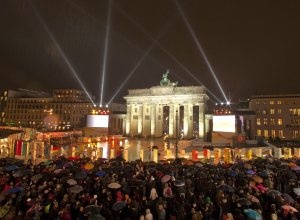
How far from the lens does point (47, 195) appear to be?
1234 cm

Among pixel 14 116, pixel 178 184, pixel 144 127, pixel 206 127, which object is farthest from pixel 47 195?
pixel 14 116

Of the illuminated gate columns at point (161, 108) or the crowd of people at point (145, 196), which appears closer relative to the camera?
the crowd of people at point (145, 196)

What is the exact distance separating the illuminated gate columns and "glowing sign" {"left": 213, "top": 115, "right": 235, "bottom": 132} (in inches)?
1149

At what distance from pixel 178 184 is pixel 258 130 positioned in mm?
74059

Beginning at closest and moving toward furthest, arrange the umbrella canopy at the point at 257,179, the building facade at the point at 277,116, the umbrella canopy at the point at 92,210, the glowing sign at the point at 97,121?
the umbrella canopy at the point at 92,210 → the umbrella canopy at the point at 257,179 → the glowing sign at the point at 97,121 → the building facade at the point at 277,116

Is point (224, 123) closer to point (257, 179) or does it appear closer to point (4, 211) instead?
point (257, 179)

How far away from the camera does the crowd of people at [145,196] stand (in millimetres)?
10516

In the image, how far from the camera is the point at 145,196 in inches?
540

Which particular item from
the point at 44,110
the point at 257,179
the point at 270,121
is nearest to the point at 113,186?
the point at 257,179

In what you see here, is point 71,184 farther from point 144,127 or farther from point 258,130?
point 258,130

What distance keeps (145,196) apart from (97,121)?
1518 inches

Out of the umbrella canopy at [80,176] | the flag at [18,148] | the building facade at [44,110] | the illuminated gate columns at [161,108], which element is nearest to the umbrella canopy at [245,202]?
the umbrella canopy at [80,176]

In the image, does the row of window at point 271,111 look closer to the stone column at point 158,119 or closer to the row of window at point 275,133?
the row of window at point 275,133

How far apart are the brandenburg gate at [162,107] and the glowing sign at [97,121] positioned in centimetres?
2753
